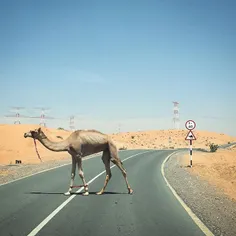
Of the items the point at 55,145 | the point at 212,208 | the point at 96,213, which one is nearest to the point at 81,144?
the point at 55,145

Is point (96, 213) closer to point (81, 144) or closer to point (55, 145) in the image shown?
point (81, 144)

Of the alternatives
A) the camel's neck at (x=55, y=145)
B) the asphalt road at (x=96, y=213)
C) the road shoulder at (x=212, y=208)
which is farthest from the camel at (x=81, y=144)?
the road shoulder at (x=212, y=208)

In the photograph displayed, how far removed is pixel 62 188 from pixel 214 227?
781 cm

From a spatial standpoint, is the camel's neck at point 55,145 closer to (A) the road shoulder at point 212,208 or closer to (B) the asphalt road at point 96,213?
(B) the asphalt road at point 96,213

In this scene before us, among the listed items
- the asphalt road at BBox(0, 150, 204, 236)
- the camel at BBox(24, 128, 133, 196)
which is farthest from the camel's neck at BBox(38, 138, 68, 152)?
the asphalt road at BBox(0, 150, 204, 236)

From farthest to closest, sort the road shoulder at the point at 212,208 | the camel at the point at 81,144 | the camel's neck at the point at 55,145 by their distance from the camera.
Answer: the camel's neck at the point at 55,145
the camel at the point at 81,144
the road shoulder at the point at 212,208

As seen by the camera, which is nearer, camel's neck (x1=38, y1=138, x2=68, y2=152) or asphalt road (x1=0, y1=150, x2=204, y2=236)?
asphalt road (x1=0, y1=150, x2=204, y2=236)

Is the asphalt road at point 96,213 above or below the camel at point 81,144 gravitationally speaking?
below

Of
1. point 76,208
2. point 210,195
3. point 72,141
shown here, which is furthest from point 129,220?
point 210,195

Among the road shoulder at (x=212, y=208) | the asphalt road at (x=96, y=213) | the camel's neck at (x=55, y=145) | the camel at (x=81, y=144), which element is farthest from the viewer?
the camel's neck at (x=55, y=145)

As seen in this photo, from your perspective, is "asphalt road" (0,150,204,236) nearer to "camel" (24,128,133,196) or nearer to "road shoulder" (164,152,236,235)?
"road shoulder" (164,152,236,235)

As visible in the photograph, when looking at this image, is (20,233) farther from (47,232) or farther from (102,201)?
(102,201)

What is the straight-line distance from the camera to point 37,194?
12867mm

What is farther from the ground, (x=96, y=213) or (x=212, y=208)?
(x=96, y=213)
